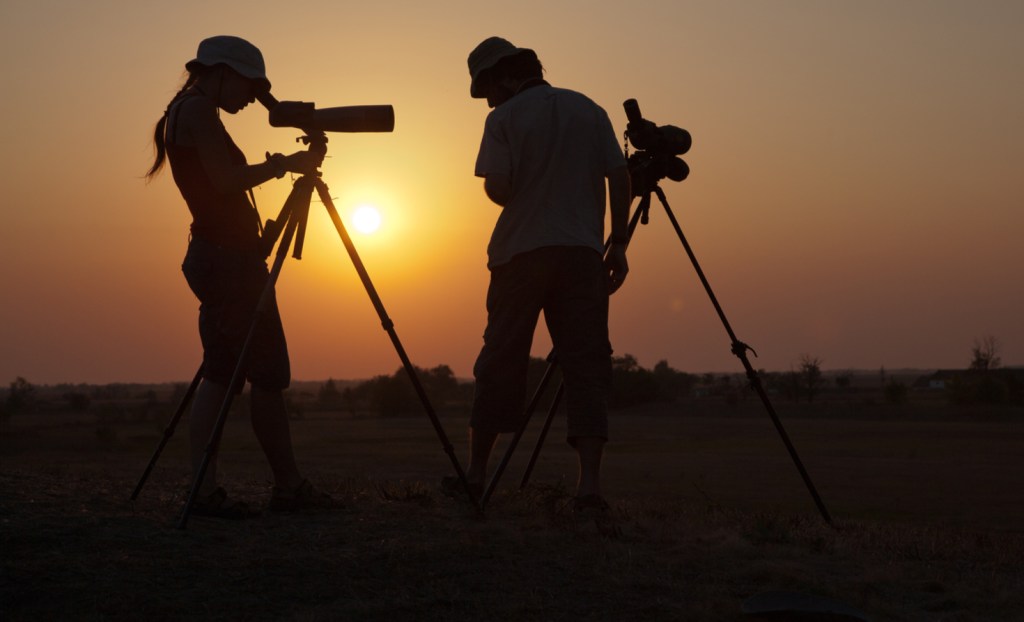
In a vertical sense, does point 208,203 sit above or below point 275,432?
above

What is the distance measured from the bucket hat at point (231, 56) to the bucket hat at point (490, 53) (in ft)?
3.82

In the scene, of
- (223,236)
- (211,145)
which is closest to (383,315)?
(223,236)

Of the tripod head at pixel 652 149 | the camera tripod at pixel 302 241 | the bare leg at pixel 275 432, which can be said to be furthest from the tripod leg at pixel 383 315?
the tripod head at pixel 652 149

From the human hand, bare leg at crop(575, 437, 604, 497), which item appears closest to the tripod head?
the human hand

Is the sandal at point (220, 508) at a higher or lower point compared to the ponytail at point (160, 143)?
lower

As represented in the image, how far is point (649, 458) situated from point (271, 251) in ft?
74.6

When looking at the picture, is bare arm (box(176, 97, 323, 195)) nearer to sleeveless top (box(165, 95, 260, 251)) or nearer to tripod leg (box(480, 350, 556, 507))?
sleeveless top (box(165, 95, 260, 251))

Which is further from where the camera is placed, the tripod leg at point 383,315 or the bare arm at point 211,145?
the tripod leg at point 383,315

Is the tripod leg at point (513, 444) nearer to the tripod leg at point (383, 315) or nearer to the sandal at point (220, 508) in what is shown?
the tripod leg at point (383, 315)

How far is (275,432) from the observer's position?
5.21 meters

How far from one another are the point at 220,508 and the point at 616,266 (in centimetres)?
251

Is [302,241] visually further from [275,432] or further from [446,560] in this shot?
[446,560]

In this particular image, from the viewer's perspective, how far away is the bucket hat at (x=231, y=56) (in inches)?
197

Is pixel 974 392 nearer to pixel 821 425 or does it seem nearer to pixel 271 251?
pixel 821 425
